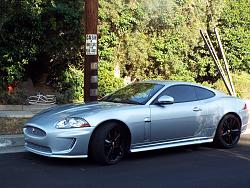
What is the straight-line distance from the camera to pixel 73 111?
26.0 feet

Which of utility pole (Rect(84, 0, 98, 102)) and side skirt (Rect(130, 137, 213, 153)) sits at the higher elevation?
utility pole (Rect(84, 0, 98, 102))

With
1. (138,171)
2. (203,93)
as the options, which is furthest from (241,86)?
(138,171)

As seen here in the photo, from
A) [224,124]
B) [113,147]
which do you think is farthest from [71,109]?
[224,124]

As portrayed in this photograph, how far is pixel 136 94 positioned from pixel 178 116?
866mm

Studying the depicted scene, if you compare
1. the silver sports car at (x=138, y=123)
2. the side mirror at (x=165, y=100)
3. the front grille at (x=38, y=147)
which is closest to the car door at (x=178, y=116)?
the silver sports car at (x=138, y=123)

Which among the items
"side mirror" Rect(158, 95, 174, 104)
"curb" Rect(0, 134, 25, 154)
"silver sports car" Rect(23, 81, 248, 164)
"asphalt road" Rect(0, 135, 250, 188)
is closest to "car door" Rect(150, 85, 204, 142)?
"silver sports car" Rect(23, 81, 248, 164)

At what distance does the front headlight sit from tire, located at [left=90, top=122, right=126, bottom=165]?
25 cm

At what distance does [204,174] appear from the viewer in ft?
24.1

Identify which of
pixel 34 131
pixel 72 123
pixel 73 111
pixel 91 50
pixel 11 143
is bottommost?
pixel 11 143

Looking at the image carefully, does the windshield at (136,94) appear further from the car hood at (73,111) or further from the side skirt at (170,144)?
the side skirt at (170,144)

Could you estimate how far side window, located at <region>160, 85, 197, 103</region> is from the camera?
8.87 metres

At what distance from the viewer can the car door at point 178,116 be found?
8.35m

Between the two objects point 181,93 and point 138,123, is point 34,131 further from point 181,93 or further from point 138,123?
point 181,93

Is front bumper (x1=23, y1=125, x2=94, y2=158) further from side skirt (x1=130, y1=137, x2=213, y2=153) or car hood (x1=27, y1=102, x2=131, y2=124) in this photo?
side skirt (x1=130, y1=137, x2=213, y2=153)
